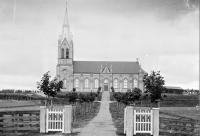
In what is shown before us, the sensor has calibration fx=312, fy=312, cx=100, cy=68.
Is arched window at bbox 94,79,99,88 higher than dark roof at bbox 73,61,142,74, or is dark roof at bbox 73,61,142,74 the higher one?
dark roof at bbox 73,61,142,74

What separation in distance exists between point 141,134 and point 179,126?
86.6 inches

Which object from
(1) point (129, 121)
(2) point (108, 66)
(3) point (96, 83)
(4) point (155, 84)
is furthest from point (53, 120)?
(2) point (108, 66)

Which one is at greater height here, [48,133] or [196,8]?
[196,8]

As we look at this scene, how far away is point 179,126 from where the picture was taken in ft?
46.7

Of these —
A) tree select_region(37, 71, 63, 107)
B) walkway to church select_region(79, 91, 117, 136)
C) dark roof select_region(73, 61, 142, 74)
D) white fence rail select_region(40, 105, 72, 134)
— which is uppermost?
dark roof select_region(73, 61, 142, 74)

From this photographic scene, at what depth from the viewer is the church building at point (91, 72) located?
9500 centimetres

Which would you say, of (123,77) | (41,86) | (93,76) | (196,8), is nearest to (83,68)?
(93,76)

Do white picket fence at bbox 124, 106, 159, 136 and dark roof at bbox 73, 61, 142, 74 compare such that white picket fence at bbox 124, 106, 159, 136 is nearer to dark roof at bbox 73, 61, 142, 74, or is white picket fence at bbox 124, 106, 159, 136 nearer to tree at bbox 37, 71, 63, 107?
tree at bbox 37, 71, 63, 107

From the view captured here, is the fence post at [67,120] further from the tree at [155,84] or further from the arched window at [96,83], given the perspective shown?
the arched window at [96,83]

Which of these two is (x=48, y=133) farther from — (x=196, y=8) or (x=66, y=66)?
(x=66, y=66)

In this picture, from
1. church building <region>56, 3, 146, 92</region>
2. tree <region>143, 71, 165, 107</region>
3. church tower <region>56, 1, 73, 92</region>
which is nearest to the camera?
tree <region>143, 71, 165, 107</region>

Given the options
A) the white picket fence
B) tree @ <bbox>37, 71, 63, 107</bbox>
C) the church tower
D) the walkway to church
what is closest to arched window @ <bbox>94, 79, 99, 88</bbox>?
the church tower

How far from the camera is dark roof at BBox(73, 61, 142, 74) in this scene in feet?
322

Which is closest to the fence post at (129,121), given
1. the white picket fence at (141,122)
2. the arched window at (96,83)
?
the white picket fence at (141,122)
